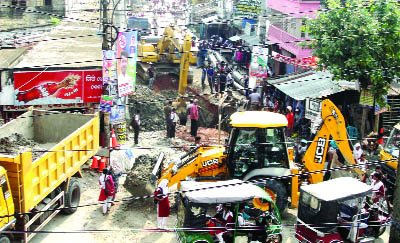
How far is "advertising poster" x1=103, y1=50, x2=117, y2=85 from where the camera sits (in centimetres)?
1678

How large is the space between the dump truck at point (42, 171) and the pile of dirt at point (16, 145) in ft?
0.82

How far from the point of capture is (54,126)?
16016mm

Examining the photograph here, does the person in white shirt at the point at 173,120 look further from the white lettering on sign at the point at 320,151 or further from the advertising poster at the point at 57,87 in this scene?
the white lettering on sign at the point at 320,151

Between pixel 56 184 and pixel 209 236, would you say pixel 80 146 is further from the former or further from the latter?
pixel 209 236

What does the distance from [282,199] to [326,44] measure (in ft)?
24.3

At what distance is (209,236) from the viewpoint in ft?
36.0

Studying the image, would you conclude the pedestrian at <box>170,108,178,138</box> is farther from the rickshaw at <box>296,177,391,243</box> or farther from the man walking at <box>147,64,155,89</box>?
the rickshaw at <box>296,177,391,243</box>

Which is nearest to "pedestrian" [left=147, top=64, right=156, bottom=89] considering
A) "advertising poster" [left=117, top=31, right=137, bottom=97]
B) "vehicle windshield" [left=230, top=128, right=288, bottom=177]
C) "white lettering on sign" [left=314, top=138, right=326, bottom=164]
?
"advertising poster" [left=117, top=31, right=137, bottom=97]

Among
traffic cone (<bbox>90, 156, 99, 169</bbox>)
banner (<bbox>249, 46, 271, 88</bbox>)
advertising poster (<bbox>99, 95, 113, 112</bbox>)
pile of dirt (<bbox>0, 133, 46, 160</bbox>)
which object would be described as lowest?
traffic cone (<bbox>90, 156, 99, 169</bbox>)

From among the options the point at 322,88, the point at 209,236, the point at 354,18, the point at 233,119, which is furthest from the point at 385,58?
the point at 209,236

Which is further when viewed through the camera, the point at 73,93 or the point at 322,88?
the point at 322,88

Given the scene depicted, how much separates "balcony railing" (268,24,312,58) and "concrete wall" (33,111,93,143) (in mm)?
14864

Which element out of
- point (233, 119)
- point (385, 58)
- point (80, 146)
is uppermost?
point (385, 58)

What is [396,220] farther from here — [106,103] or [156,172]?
[106,103]
